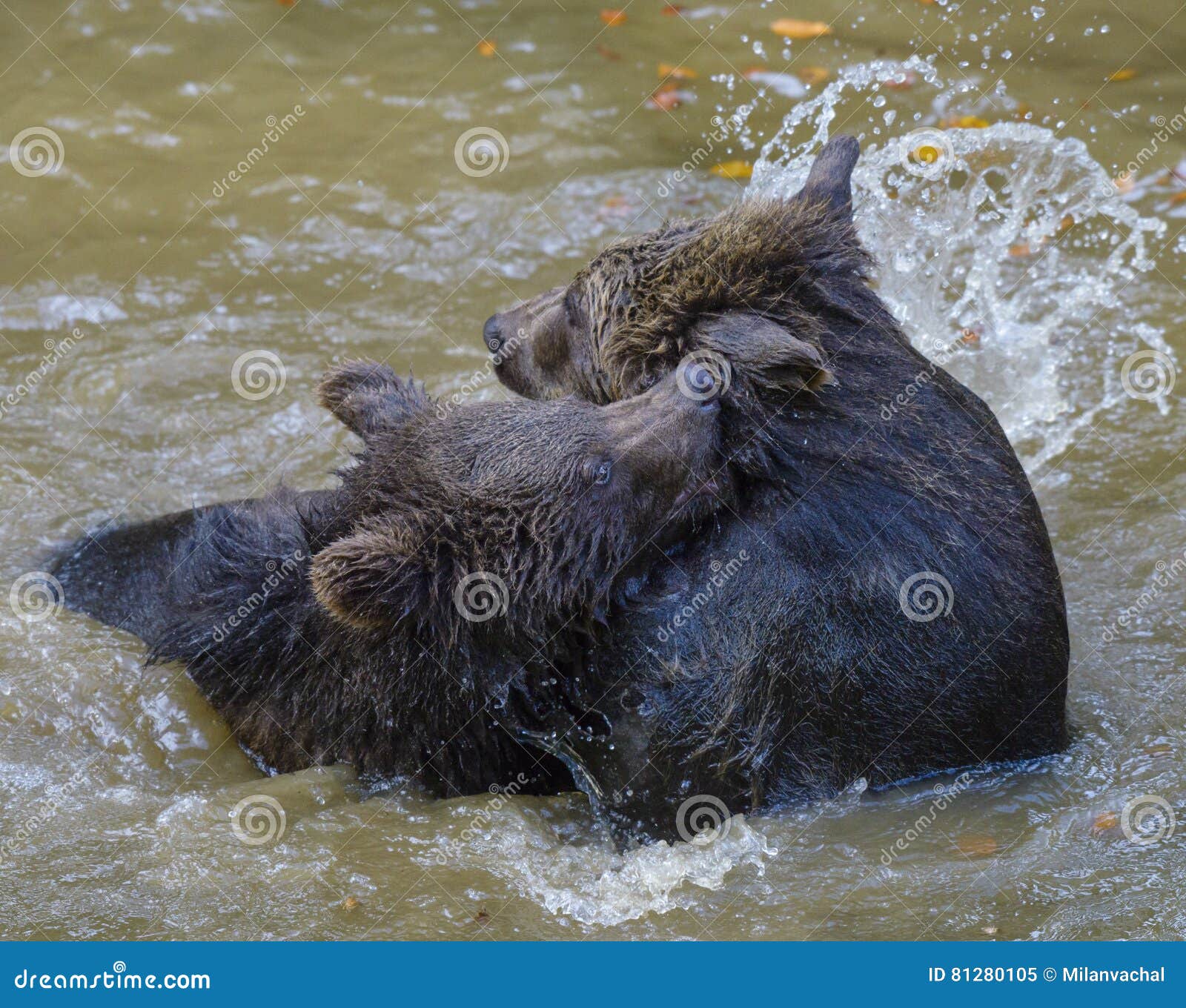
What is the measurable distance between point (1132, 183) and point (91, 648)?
7.99 meters

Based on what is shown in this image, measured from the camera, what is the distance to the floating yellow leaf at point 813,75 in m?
11.0

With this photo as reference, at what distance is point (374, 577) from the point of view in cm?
476

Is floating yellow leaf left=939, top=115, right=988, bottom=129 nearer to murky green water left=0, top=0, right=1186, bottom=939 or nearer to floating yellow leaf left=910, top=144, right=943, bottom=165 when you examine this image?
murky green water left=0, top=0, right=1186, bottom=939

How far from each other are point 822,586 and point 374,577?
1.69 metres

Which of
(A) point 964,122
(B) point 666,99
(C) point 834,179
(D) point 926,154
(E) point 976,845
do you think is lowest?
(E) point 976,845

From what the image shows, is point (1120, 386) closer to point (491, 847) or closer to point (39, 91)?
point (491, 847)

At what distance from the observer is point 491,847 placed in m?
5.26

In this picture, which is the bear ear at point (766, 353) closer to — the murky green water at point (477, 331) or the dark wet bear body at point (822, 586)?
the dark wet bear body at point (822, 586)

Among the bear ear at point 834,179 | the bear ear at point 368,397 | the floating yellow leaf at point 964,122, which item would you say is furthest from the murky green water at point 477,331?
A: the bear ear at point 834,179

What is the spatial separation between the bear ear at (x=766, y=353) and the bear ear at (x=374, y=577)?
1.43m

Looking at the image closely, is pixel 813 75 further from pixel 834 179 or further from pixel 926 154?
pixel 834 179

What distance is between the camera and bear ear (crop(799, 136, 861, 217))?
5684 mm

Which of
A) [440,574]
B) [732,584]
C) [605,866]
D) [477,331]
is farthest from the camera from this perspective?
[477,331]

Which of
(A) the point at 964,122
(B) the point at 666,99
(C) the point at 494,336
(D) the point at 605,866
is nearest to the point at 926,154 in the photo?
(A) the point at 964,122
